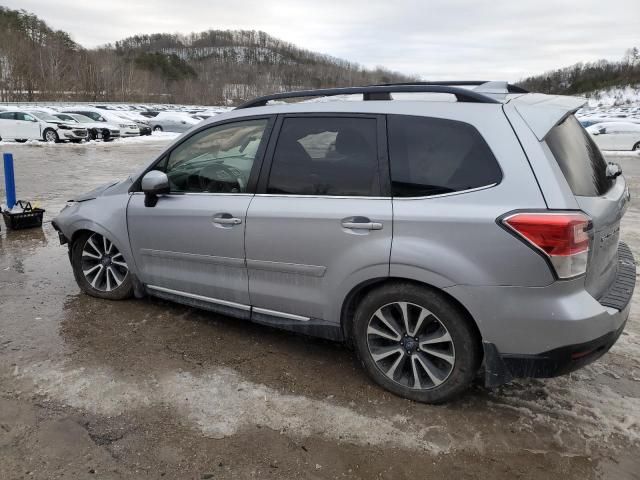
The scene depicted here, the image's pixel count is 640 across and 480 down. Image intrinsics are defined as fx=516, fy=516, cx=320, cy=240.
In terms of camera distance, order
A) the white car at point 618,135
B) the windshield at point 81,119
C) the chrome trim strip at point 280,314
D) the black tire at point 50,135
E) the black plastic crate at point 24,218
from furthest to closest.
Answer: the windshield at point 81,119
the white car at point 618,135
the black tire at point 50,135
the black plastic crate at point 24,218
the chrome trim strip at point 280,314

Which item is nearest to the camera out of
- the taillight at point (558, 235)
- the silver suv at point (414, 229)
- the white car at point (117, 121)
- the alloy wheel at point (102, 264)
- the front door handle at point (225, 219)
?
the taillight at point (558, 235)

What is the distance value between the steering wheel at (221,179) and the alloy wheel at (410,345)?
1.38 m

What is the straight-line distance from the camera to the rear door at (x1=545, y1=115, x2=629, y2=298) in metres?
2.73

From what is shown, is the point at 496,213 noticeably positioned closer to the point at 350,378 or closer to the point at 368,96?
the point at 368,96

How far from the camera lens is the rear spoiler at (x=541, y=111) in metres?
2.78

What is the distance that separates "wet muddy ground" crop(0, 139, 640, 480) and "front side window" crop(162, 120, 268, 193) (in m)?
1.17

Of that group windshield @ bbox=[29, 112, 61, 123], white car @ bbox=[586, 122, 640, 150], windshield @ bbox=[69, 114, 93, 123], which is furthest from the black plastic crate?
white car @ bbox=[586, 122, 640, 150]

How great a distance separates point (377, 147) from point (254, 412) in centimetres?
173

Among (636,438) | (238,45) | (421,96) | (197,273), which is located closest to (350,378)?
(197,273)

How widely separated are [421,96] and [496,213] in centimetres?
97

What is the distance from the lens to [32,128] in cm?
2362

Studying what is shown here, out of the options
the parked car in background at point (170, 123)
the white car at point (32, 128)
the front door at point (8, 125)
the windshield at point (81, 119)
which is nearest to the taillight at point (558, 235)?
the white car at point (32, 128)

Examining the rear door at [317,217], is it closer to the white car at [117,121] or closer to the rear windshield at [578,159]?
the rear windshield at [578,159]

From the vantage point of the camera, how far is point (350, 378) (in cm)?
341
